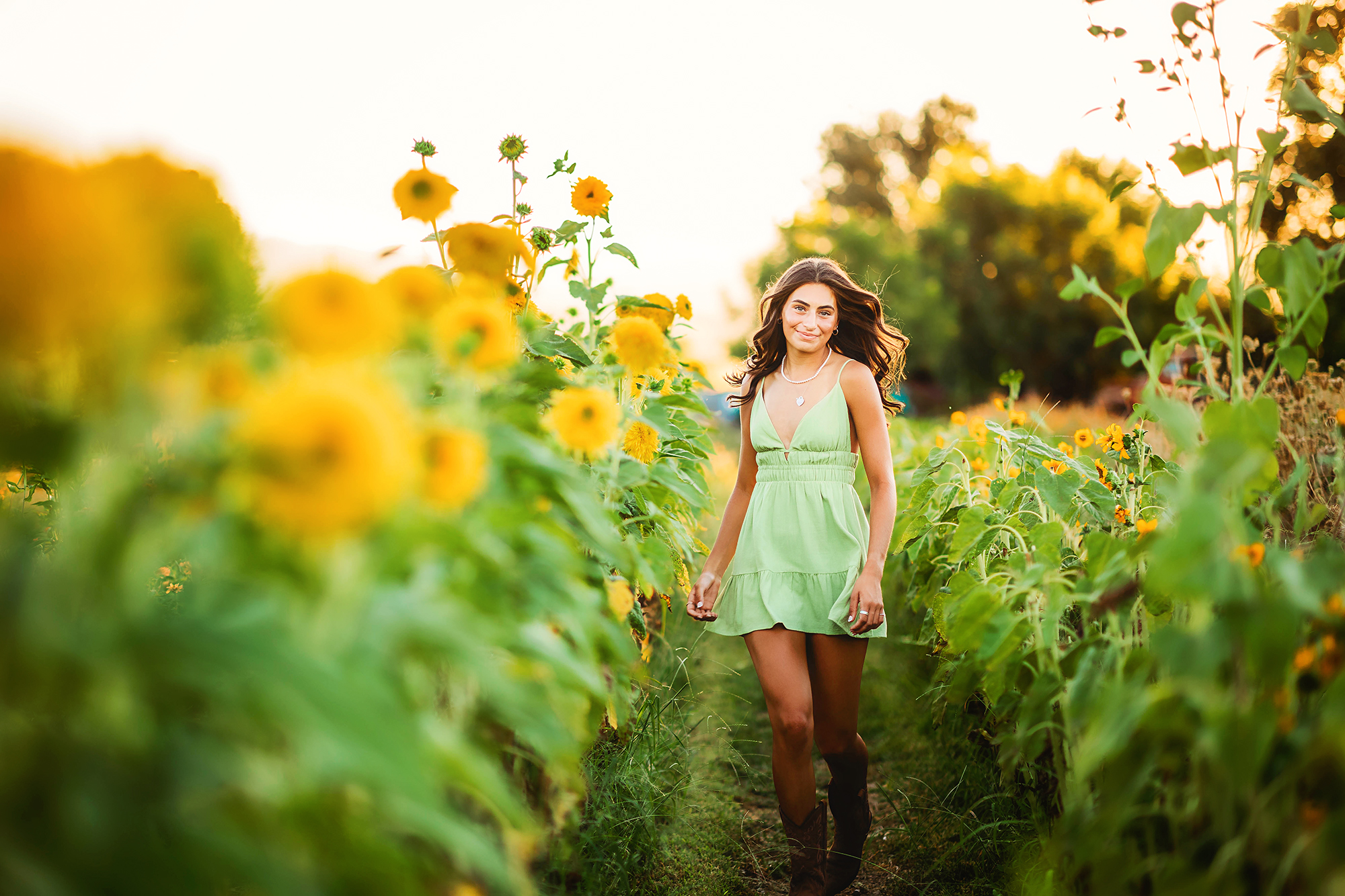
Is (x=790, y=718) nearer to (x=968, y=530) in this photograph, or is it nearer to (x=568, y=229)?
(x=968, y=530)

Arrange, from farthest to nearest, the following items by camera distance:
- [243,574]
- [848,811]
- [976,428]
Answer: [976,428]
[848,811]
[243,574]

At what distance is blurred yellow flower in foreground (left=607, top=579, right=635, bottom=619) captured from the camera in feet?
4.92

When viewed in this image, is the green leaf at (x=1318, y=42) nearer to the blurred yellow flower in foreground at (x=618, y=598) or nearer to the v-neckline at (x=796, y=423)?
the v-neckline at (x=796, y=423)

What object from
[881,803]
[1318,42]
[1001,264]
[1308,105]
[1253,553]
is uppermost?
[1001,264]

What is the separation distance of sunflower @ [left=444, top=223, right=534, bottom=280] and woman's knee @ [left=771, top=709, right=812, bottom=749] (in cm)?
148

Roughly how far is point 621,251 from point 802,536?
1044 millimetres

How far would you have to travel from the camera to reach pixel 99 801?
658mm

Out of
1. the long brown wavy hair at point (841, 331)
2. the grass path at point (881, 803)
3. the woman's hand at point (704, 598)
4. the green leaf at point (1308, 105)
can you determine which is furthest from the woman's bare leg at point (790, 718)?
the green leaf at point (1308, 105)

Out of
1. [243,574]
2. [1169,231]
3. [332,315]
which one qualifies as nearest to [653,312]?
[1169,231]

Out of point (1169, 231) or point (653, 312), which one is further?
point (653, 312)

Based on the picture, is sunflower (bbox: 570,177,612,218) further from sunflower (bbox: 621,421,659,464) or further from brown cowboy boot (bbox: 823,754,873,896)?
brown cowboy boot (bbox: 823,754,873,896)

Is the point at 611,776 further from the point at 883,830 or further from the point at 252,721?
the point at 252,721

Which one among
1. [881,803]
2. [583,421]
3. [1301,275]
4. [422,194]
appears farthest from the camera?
[881,803]

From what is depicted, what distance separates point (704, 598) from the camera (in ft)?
8.59
